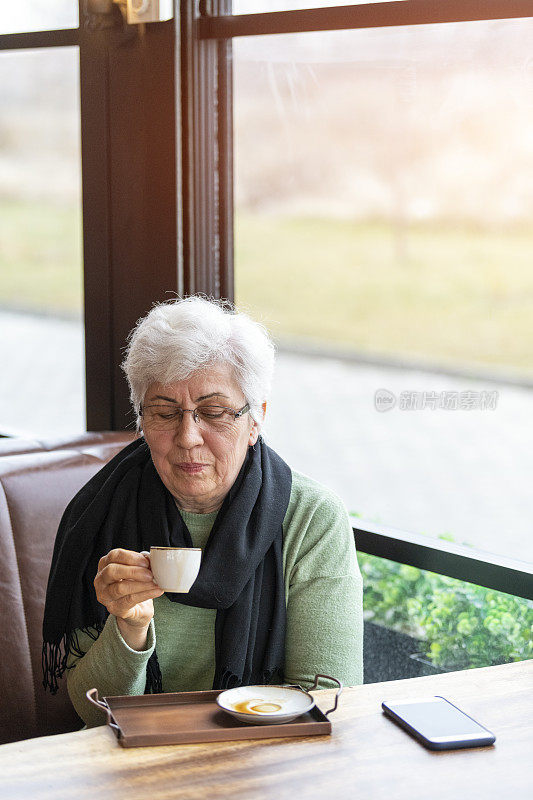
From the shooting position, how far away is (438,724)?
5.18 ft

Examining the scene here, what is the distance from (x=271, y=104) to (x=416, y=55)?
0.52 metres

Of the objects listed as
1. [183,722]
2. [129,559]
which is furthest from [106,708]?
[129,559]

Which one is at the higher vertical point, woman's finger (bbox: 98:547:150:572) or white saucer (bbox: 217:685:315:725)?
woman's finger (bbox: 98:547:150:572)

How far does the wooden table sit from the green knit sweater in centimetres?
31

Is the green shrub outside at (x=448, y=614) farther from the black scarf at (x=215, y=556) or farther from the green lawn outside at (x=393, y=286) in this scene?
the black scarf at (x=215, y=556)

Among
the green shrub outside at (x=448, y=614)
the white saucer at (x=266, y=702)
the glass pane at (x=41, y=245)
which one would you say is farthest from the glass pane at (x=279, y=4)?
the white saucer at (x=266, y=702)

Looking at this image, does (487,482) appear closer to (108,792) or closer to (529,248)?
(529,248)

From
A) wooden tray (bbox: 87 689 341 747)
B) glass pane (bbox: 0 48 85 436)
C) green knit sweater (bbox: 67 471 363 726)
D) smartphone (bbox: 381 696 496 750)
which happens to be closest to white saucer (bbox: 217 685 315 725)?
wooden tray (bbox: 87 689 341 747)

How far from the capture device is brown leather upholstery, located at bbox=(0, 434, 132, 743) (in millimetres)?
2383

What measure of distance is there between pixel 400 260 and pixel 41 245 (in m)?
1.60

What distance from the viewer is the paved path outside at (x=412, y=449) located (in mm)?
2566

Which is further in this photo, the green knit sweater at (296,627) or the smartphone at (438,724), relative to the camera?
the green knit sweater at (296,627)

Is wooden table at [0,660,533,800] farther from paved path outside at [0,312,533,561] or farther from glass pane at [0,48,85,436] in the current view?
glass pane at [0,48,85,436]

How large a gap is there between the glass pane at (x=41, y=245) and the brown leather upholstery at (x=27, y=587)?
1.05 metres
